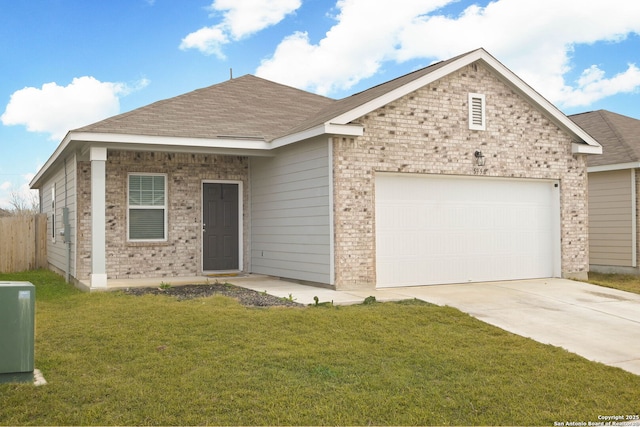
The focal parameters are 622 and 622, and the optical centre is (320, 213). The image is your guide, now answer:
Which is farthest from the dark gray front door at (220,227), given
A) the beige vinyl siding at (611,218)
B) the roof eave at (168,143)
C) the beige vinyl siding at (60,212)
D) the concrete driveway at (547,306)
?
the beige vinyl siding at (611,218)

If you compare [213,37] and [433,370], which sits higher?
[213,37]

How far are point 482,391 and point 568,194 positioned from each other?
10092 millimetres

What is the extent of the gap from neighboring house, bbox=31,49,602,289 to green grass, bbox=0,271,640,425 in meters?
3.47

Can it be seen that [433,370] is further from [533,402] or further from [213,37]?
[213,37]

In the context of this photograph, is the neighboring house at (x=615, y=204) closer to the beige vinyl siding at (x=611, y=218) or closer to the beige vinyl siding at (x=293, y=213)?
the beige vinyl siding at (x=611, y=218)

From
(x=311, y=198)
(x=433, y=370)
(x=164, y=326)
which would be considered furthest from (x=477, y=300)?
(x=164, y=326)

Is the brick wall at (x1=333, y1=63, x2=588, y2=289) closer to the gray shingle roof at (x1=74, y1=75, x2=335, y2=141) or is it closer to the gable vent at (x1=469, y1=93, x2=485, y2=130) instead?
the gable vent at (x1=469, y1=93, x2=485, y2=130)

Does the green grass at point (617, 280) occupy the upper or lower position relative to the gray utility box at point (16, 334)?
lower

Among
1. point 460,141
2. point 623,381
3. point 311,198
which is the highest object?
point 460,141

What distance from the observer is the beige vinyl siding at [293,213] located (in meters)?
12.1

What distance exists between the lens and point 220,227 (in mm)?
15008

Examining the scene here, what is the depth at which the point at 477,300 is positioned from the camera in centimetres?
1093

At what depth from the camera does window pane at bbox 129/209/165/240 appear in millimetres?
14016

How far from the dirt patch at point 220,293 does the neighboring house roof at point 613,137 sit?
11070 mm
